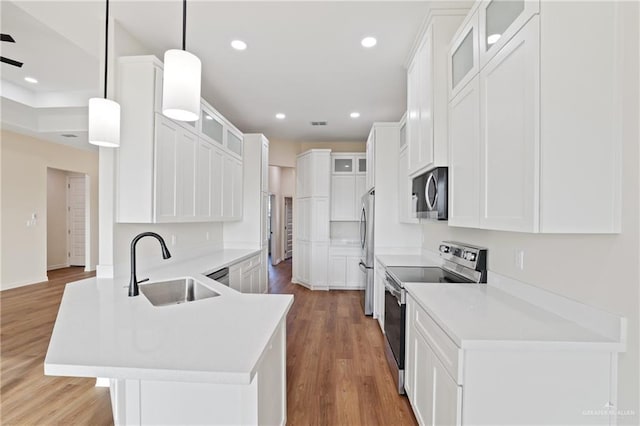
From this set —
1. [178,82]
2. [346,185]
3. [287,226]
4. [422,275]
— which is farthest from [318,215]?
[178,82]

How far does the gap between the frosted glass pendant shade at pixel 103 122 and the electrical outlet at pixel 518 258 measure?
2708mm

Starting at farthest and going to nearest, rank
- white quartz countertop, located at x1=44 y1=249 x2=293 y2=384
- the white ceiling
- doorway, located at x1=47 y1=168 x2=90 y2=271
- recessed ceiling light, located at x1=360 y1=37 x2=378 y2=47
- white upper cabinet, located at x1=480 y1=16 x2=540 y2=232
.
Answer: doorway, located at x1=47 y1=168 x2=90 y2=271 → recessed ceiling light, located at x1=360 y1=37 x2=378 y2=47 → the white ceiling → white upper cabinet, located at x1=480 y1=16 x2=540 y2=232 → white quartz countertop, located at x1=44 y1=249 x2=293 y2=384

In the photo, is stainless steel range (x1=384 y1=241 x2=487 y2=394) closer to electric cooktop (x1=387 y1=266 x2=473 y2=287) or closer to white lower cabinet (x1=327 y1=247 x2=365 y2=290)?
electric cooktop (x1=387 y1=266 x2=473 y2=287)

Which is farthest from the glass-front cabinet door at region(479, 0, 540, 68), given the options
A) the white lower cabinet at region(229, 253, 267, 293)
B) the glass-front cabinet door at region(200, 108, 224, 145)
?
the white lower cabinet at region(229, 253, 267, 293)

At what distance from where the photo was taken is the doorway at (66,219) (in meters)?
7.29

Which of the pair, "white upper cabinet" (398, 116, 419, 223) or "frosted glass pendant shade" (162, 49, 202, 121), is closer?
"frosted glass pendant shade" (162, 49, 202, 121)

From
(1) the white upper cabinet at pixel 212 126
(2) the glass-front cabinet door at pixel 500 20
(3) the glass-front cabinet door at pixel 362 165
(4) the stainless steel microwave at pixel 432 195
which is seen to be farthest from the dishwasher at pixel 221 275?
(3) the glass-front cabinet door at pixel 362 165

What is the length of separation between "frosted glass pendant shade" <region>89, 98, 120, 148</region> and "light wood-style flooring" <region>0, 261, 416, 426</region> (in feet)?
6.22

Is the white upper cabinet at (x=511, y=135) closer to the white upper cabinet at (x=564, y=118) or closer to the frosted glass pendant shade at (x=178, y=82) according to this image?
the white upper cabinet at (x=564, y=118)

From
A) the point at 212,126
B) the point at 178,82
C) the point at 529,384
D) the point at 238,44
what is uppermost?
the point at 238,44

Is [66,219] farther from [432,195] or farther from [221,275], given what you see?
[432,195]

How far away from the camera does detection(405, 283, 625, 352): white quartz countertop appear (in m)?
1.21

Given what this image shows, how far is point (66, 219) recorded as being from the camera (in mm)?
7660

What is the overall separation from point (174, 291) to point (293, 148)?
4.57m
